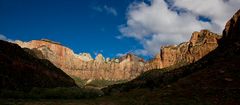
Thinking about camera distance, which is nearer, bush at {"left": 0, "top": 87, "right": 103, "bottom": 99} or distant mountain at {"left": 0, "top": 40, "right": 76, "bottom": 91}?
bush at {"left": 0, "top": 87, "right": 103, "bottom": 99}

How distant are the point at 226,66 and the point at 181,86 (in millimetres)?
16700

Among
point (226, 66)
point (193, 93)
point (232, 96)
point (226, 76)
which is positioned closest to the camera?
point (232, 96)

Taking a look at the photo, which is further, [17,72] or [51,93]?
[17,72]

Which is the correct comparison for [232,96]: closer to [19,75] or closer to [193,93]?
[193,93]

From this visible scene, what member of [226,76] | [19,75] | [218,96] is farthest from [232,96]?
[19,75]

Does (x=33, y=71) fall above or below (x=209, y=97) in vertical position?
above

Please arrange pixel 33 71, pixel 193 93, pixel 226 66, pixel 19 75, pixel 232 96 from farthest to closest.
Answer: pixel 33 71
pixel 19 75
pixel 226 66
pixel 193 93
pixel 232 96

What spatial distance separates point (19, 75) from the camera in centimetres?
10506

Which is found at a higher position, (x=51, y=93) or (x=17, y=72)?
(x=17, y=72)

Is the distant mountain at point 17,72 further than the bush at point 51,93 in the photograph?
Yes

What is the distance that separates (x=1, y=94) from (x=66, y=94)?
15.2 meters

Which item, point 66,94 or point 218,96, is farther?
point 66,94

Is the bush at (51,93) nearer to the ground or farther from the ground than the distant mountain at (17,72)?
nearer to the ground

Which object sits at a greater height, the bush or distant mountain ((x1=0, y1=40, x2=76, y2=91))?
distant mountain ((x1=0, y1=40, x2=76, y2=91))
